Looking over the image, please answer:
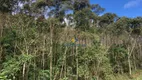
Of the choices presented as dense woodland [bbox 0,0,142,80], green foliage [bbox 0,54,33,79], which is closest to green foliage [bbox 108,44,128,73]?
dense woodland [bbox 0,0,142,80]

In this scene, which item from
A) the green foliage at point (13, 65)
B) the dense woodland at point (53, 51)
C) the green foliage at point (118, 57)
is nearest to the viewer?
the green foliage at point (13, 65)

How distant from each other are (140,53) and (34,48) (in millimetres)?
7779

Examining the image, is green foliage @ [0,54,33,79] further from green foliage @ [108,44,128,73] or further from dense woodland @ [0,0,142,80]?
green foliage @ [108,44,128,73]

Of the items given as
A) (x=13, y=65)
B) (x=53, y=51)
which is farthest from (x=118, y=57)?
(x=13, y=65)

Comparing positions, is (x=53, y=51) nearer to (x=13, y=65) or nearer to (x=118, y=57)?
(x=13, y=65)

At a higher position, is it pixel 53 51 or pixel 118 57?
pixel 53 51

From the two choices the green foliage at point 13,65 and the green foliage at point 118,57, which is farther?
the green foliage at point 118,57

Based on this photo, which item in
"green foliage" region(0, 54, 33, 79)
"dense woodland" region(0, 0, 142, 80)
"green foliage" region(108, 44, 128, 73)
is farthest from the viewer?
"green foliage" region(108, 44, 128, 73)

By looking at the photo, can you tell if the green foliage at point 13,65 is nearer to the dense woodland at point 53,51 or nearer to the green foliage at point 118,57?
the dense woodland at point 53,51

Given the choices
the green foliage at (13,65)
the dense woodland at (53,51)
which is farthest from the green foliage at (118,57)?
the green foliage at (13,65)

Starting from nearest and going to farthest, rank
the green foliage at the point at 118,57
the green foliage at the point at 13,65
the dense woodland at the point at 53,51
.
Result: 1. the green foliage at the point at 13,65
2. the dense woodland at the point at 53,51
3. the green foliage at the point at 118,57

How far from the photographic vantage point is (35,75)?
4.61 m

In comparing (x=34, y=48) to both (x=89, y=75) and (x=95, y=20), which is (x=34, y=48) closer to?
(x=89, y=75)

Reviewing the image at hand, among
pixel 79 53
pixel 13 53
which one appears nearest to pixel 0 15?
pixel 13 53
